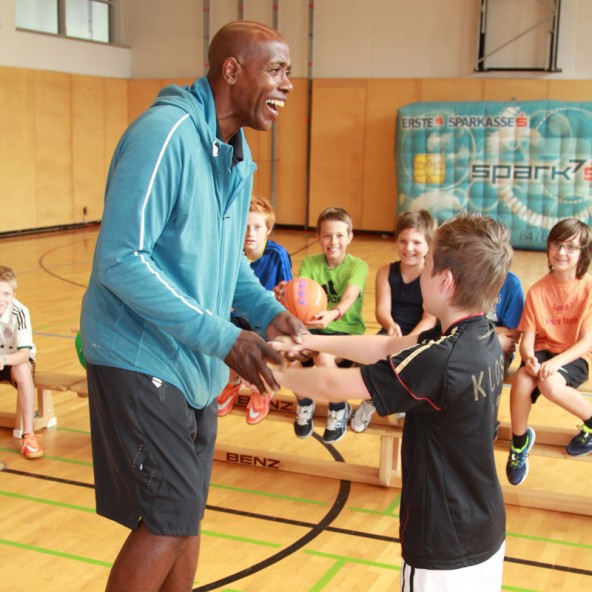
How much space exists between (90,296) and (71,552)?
1.77 m

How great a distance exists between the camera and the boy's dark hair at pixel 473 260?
2.19m

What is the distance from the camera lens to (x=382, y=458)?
14.0ft

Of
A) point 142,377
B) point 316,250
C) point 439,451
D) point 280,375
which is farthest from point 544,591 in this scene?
point 316,250

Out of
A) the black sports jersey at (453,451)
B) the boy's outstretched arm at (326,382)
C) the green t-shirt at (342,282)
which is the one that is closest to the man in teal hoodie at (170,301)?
the boy's outstretched arm at (326,382)

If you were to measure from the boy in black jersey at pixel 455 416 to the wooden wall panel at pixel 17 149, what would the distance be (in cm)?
1280

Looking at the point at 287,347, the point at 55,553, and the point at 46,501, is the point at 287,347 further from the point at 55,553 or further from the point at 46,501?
the point at 46,501

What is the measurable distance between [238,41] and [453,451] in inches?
49.8

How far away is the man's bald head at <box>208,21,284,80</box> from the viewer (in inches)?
89.4

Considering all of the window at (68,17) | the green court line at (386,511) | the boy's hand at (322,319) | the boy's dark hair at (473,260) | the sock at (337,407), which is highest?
the window at (68,17)

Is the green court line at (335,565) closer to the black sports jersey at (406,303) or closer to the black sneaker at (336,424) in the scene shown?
the black sneaker at (336,424)

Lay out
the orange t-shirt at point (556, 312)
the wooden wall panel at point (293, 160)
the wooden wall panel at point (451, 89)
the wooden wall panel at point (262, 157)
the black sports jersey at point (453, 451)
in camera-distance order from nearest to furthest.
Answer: the black sports jersey at point (453, 451) < the orange t-shirt at point (556, 312) < the wooden wall panel at point (451, 89) < the wooden wall panel at point (293, 160) < the wooden wall panel at point (262, 157)

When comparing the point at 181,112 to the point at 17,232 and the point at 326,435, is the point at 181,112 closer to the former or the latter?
the point at 326,435

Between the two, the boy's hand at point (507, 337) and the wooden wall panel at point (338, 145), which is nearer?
the boy's hand at point (507, 337)

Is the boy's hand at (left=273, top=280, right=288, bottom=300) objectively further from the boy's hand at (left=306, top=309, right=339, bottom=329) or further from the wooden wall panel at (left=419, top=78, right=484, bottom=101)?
the wooden wall panel at (left=419, top=78, right=484, bottom=101)
